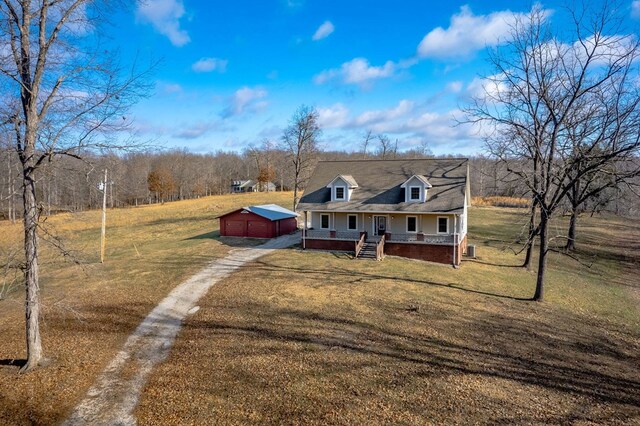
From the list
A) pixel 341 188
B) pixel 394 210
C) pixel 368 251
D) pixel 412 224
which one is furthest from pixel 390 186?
pixel 368 251

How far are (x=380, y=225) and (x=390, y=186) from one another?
331 centimetres

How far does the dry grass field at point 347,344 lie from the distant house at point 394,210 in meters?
2.42

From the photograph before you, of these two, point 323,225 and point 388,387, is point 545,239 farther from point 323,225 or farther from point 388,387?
point 323,225

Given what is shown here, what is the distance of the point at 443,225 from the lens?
2869 centimetres

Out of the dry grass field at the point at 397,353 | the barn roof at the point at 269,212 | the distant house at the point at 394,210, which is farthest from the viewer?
the barn roof at the point at 269,212

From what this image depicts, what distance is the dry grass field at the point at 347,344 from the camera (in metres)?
10.2

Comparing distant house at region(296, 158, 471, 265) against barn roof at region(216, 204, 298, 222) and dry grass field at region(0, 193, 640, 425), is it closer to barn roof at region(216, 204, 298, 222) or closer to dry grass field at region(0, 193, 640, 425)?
dry grass field at region(0, 193, 640, 425)

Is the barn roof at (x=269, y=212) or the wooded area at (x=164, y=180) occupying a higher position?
the wooded area at (x=164, y=180)

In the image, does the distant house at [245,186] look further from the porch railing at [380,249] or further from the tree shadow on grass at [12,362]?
the tree shadow on grass at [12,362]

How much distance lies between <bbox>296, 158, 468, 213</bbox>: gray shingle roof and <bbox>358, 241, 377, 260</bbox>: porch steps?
8.67 feet

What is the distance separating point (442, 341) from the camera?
14438 mm

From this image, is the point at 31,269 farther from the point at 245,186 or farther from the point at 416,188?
the point at 245,186

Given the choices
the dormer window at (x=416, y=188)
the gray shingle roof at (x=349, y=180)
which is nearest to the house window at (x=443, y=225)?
the dormer window at (x=416, y=188)

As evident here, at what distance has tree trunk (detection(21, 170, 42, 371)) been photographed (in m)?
11.2
